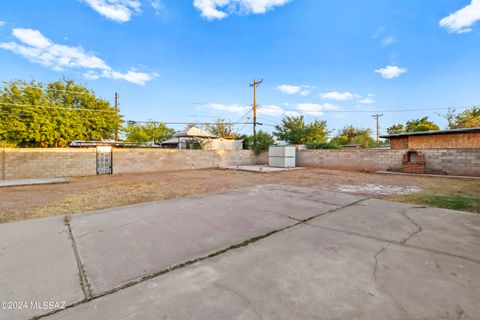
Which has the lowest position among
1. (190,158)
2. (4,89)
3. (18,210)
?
(18,210)

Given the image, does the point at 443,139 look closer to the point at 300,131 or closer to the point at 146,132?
the point at 300,131

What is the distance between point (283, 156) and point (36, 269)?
46.9 feet

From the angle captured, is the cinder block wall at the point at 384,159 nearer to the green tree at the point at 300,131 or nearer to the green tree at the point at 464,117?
the green tree at the point at 300,131

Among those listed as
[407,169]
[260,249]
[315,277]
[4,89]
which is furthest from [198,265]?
[4,89]

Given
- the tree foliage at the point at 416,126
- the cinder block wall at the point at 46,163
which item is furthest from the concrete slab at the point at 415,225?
the tree foliage at the point at 416,126

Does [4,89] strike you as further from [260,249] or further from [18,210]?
[260,249]

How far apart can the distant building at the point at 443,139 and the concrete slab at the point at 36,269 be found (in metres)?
16.8

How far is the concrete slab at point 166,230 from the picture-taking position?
207cm

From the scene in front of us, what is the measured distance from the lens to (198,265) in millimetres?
2068

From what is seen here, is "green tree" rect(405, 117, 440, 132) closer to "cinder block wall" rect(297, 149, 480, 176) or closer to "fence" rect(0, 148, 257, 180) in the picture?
"cinder block wall" rect(297, 149, 480, 176)

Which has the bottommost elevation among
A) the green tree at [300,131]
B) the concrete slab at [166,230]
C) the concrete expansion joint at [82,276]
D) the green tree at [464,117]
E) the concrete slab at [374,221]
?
the concrete expansion joint at [82,276]

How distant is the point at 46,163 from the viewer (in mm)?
10023

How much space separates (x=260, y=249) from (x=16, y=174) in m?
12.1

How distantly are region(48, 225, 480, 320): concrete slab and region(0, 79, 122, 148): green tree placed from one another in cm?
1844
